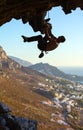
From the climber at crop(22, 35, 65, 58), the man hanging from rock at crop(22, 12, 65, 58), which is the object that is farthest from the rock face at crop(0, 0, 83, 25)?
the climber at crop(22, 35, 65, 58)

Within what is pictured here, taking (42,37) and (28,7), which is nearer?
(28,7)

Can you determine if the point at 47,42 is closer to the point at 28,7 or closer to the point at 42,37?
the point at 42,37

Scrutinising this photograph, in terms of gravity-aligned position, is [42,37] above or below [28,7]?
below

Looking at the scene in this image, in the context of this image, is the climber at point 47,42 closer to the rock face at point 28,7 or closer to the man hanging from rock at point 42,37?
the man hanging from rock at point 42,37

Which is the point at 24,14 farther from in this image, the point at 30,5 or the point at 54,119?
the point at 54,119

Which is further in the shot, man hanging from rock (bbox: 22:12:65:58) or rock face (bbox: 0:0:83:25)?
man hanging from rock (bbox: 22:12:65:58)

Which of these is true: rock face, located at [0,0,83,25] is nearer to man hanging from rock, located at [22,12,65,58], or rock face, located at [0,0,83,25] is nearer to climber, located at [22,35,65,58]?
man hanging from rock, located at [22,12,65,58]

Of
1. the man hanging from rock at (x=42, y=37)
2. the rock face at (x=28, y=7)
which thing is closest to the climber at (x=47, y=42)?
the man hanging from rock at (x=42, y=37)

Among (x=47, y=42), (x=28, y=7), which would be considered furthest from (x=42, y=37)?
(x=28, y=7)
